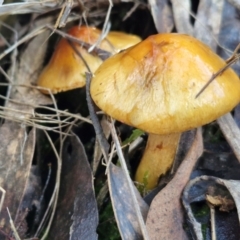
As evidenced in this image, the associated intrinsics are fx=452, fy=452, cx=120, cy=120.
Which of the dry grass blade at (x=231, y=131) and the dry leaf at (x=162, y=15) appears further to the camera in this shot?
the dry leaf at (x=162, y=15)

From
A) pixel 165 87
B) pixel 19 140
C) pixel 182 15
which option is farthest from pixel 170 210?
pixel 182 15

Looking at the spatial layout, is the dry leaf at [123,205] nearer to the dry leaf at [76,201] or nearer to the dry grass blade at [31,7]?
the dry leaf at [76,201]

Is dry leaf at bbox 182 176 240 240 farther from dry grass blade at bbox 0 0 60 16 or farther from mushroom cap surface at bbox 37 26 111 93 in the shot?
dry grass blade at bbox 0 0 60 16

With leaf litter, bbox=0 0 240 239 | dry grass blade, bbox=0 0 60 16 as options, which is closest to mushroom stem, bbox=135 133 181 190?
leaf litter, bbox=0 0 240 239

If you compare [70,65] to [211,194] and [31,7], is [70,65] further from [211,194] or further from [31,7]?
[211,194]

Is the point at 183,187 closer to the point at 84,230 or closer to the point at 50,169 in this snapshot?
the point at 84,230

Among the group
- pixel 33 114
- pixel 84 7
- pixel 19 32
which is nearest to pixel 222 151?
pixel 33 114

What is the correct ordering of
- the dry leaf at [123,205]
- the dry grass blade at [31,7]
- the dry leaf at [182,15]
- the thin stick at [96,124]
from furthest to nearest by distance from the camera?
the dry leaf at [182,15] < the dry grass blade at [31,7] < the thin stick at [96,124] < the dry leaf at [123,205]

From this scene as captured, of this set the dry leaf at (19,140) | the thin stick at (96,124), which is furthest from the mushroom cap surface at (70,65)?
the thin stick at (96,124)
